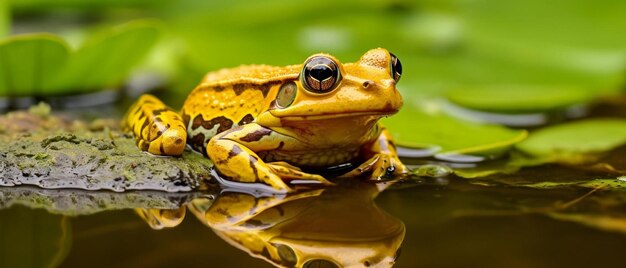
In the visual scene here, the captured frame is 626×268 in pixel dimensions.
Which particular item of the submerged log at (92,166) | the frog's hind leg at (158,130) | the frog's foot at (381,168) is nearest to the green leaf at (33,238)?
the submerged log at (92,166)

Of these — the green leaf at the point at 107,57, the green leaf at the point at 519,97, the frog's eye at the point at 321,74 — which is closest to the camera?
the frog's eye at the point at 321,74

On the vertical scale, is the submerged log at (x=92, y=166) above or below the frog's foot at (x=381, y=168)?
below

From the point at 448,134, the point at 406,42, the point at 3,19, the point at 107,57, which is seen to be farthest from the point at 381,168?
the point at 406,42

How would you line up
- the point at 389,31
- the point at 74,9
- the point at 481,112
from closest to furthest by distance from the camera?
the point at 481,112 < the point at 74,9 < the point at 389,31

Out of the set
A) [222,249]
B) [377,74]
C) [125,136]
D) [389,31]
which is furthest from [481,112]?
[222,249]

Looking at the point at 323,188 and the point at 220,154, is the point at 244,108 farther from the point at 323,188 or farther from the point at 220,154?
the point at 323,188

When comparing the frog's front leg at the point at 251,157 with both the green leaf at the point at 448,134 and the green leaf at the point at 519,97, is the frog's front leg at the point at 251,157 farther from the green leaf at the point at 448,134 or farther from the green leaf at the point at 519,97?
the green leaf at the point at 519,97

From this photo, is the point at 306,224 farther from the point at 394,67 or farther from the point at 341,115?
the point at 394,67
